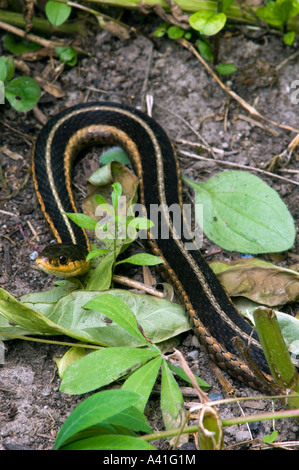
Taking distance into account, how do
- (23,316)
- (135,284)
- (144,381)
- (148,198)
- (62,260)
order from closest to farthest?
(144,381) < (23,316) < (62,260) < (135,284) < (148,198)

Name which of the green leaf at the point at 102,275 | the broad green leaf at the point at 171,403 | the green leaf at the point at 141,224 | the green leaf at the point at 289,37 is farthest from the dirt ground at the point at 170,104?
the broad green leaf at the point at 171,403

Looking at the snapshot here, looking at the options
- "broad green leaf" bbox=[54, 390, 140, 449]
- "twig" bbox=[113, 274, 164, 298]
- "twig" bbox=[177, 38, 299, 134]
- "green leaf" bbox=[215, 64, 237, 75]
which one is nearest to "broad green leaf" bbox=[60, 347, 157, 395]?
"broad green leaf" bbox=[54, 390, 140, 449]

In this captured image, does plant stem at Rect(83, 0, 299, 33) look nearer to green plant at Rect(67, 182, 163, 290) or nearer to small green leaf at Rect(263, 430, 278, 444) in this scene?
green plant at Rect(67, 182, 163, 290)

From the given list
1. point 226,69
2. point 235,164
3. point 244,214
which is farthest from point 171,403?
point 226,69

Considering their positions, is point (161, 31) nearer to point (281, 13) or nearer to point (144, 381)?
point (281, 13)

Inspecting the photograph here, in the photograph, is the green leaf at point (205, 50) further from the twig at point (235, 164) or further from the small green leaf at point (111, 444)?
the small green leaf at point (111, 444)
